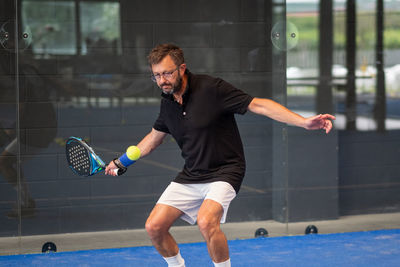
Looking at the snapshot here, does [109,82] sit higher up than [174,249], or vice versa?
[109,82]

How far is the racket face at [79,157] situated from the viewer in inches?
159

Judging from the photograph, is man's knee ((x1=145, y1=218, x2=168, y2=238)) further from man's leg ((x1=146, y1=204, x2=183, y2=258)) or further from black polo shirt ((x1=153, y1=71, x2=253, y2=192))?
black polo shirt ((x1=153, y1=71, x2=253, y2=192))

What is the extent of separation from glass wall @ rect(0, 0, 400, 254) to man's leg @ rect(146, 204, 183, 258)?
165cm

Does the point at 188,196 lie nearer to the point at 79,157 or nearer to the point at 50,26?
the point at 79,157

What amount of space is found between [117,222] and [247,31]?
74.7 inches

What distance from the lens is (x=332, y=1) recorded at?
20.1 ft

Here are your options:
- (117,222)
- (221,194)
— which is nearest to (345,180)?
(117,222)

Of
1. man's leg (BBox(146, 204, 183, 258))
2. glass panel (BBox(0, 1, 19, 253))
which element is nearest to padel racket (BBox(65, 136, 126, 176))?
man's leg (BBox(146, 204, 183, 258))

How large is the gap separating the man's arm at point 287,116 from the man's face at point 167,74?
0.45 meters

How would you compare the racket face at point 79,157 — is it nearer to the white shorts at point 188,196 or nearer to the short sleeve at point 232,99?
the white shorts at point 188,196

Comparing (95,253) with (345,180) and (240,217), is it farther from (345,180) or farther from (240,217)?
(345,180)

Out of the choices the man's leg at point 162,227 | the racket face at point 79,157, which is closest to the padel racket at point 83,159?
the racket face at point 79,157

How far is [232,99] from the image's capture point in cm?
409

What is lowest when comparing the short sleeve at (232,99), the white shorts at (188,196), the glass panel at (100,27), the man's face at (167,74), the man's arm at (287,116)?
the white shorts at (188,196)
